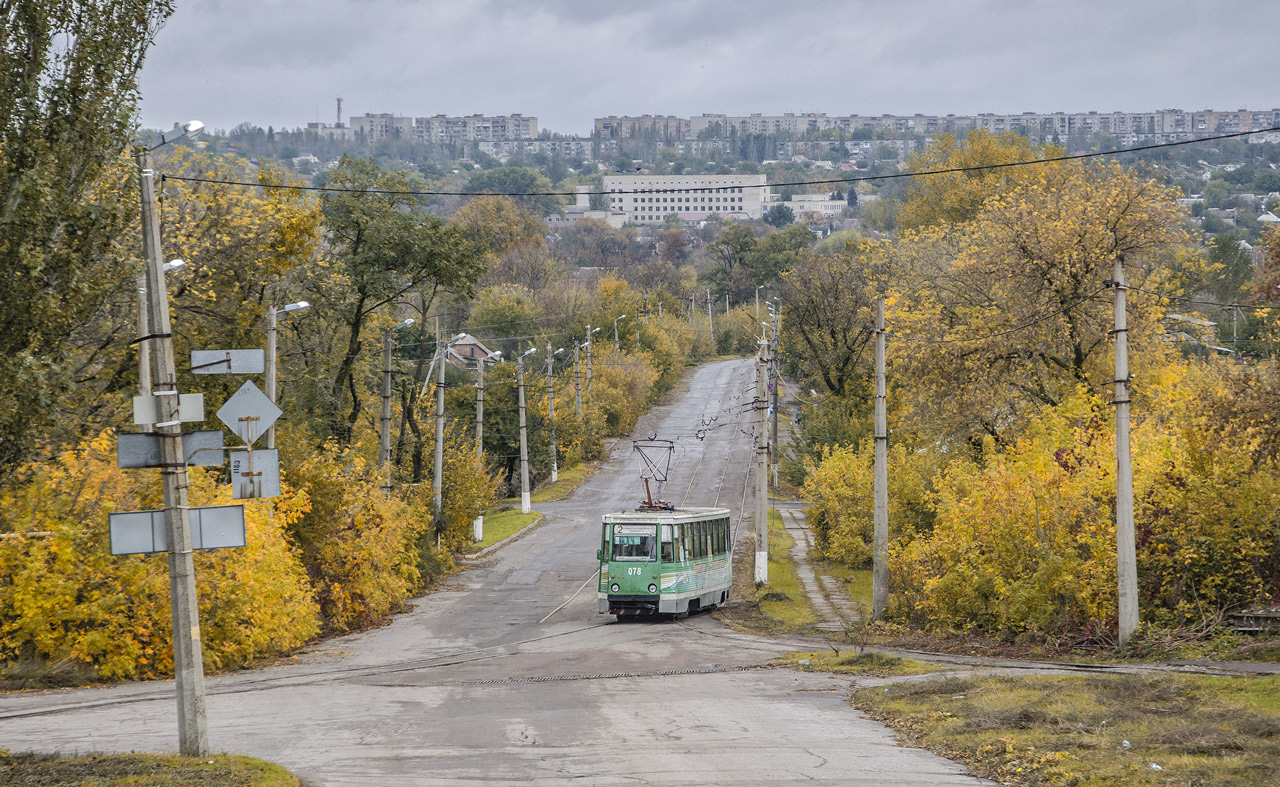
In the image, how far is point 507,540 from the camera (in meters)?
46.3

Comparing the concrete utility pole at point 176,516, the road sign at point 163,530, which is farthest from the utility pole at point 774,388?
the concrete utility pole at point 176,516

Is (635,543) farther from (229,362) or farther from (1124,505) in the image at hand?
(229,362)

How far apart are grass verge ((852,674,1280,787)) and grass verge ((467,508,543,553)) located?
29.3m

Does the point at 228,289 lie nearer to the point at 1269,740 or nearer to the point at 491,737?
the point at 491,737

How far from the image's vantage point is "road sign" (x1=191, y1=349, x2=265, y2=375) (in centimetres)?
1364

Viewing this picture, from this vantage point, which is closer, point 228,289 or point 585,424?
point 228,289

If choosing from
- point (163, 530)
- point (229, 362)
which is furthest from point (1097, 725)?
point (229, 362)

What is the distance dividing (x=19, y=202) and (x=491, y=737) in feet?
28.3

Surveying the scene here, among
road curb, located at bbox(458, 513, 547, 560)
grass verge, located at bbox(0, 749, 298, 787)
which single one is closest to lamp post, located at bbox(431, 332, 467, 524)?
road curb, located at bbox(458, 513, 547, 560)

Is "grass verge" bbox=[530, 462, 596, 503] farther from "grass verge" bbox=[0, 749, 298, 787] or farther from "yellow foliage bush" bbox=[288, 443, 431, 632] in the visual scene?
"grass verge" bbox=[0, 749, 298, 787]

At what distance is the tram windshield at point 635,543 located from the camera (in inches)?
1121

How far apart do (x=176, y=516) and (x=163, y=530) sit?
201 mm

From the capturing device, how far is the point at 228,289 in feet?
93.8

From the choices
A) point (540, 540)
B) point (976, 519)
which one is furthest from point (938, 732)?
point (540, 540)
